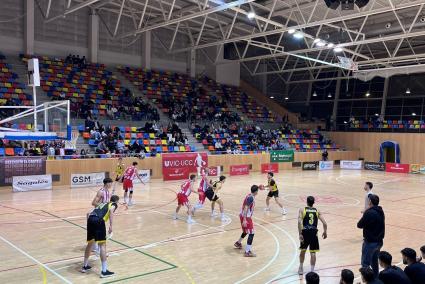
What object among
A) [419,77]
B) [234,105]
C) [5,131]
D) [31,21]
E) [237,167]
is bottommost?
[237,167]

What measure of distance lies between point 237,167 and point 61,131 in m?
17.0

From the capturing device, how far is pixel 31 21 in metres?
29.8

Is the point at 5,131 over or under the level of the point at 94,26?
under

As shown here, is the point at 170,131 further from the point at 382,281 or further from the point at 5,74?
the point at 382,281

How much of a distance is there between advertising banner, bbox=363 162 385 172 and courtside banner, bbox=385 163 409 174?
41cm

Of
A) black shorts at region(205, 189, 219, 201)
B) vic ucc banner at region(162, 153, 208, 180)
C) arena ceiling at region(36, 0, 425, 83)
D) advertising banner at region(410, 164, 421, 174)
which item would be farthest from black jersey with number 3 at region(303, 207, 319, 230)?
advertising banner at region(410, 164, 421, 174)

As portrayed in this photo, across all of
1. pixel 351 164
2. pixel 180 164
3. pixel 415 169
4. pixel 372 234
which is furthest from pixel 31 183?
pixel 415 169

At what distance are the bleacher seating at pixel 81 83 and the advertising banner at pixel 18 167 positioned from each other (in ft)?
26.0

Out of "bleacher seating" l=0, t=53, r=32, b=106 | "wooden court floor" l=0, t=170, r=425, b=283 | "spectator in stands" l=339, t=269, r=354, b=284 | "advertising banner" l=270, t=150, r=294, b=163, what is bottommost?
"wooden court floor" l=0, t=170, r=425, b=283

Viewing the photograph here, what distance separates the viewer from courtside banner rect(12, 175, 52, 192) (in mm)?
19875

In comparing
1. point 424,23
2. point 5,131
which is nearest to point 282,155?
point 424,23

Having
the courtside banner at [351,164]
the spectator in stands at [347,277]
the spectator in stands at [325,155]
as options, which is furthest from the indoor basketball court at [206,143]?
the courtside banner at [351,164]

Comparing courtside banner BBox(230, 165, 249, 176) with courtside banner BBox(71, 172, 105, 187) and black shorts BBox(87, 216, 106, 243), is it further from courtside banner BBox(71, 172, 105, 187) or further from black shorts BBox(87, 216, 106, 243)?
black shorts BBox(87, 216, 106, 243)

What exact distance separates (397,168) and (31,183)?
27.8 metres
